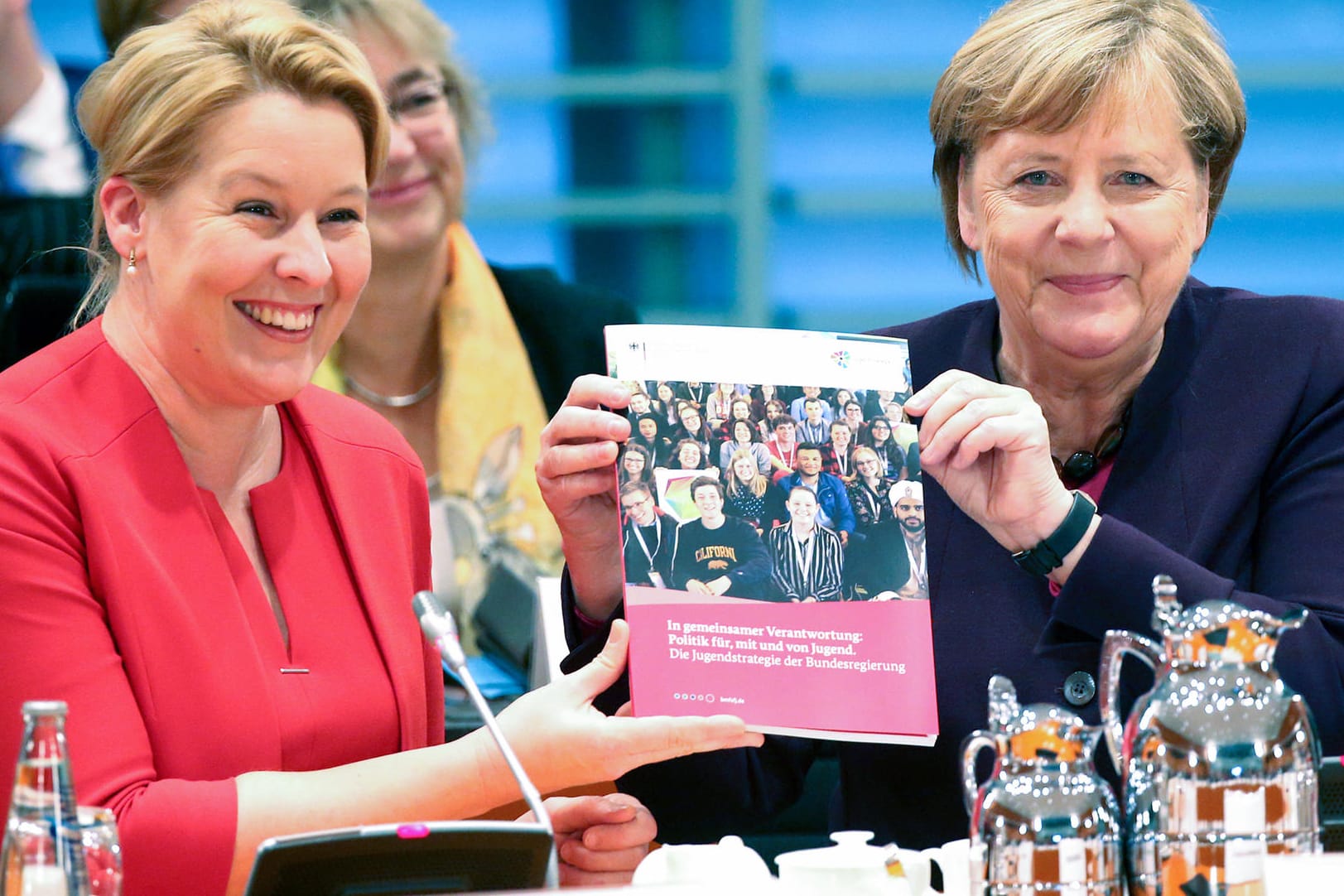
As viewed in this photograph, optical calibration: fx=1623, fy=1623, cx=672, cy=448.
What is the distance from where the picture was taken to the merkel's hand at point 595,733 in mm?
1535

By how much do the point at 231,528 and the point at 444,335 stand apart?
1504mm

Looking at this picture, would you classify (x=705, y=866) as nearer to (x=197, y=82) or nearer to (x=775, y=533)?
(x=775, y=533)

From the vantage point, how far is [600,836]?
5.46ft

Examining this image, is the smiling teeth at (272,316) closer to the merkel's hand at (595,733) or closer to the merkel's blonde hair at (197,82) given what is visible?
the merkel's blonde hair at (197,82)

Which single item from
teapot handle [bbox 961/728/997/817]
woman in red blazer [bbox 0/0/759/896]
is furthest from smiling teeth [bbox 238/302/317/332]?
teapot handle [bbox 961/728/997/817]

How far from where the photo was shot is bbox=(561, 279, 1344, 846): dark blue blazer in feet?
5.91

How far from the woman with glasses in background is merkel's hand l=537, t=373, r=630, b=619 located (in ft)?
4.51

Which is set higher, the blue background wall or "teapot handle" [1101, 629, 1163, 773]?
the blue background wall

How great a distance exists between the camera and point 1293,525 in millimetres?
1808

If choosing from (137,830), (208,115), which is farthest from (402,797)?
(208,115)

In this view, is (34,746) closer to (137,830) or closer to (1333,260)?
(137,830)

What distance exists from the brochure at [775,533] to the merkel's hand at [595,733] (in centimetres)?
3

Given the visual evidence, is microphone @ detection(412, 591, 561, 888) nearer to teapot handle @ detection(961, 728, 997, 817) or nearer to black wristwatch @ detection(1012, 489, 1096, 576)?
teapot handle @ detection(961, 728, 997, 817)

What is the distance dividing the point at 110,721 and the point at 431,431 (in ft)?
5.71
